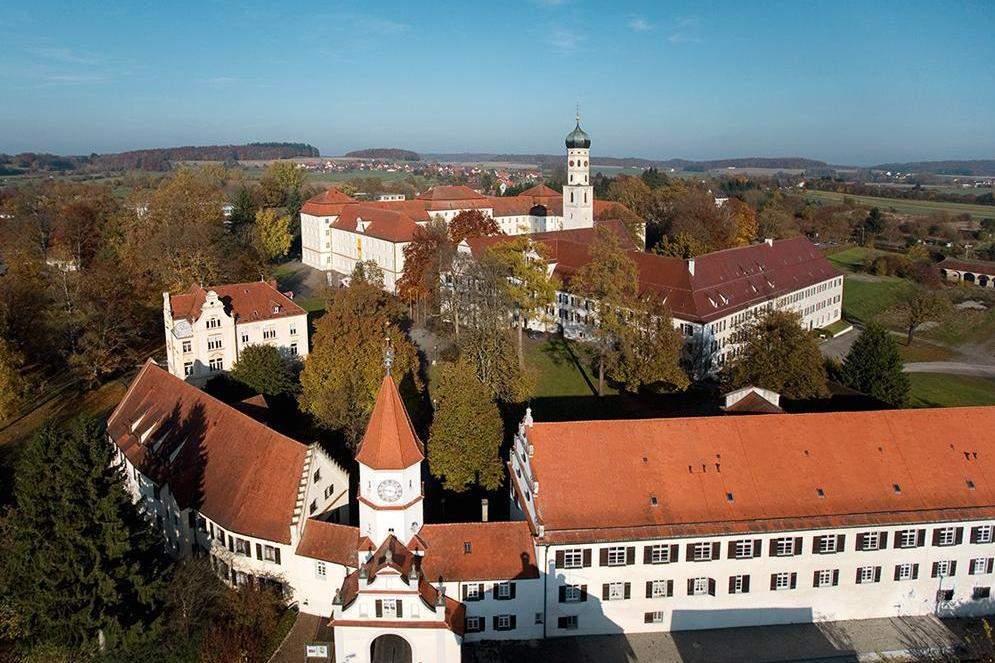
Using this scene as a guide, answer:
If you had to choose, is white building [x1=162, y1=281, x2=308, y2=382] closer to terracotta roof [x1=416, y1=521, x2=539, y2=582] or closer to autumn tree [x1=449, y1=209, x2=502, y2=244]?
autumn tree [x1=449, y1=209, x2=502, y2=244]

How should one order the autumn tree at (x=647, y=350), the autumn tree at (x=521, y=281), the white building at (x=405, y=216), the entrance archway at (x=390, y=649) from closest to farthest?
1. the entrance archway at (x=390, y=649)
2. the autumn tree at (x=647, y=350)
3. the autumn tree at (x=521, y=281)
4. the white building at (x=405, y=216)

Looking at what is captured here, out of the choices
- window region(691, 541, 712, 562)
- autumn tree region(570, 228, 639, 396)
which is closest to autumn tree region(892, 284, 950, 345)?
autumn tree region(570, 228, 639, 396)

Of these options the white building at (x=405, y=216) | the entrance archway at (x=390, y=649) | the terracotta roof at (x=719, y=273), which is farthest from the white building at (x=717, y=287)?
the entrance archway at (x=390, y=649)

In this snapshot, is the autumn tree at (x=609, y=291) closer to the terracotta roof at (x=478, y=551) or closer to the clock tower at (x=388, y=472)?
the terracotta roof at (x=478, y=551)

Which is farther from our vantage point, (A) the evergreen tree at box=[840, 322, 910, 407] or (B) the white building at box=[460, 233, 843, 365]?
(B) the white building at box=[460, 233, 843, 365]

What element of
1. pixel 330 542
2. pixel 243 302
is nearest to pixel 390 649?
pixel 330 542

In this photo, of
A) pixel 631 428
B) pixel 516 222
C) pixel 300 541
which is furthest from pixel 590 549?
pixel 516 222

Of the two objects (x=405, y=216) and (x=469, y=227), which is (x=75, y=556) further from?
(x=405, y=216)
